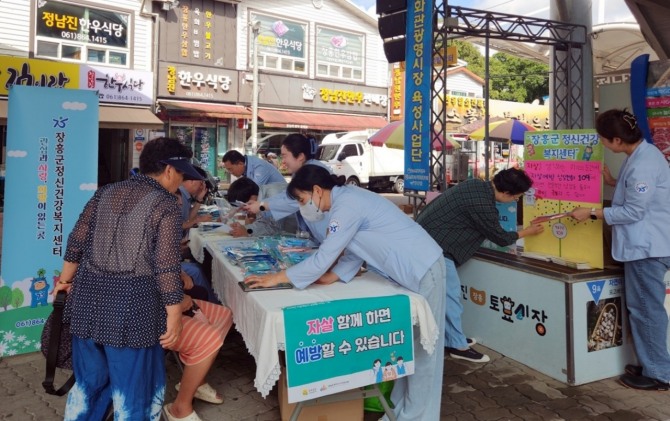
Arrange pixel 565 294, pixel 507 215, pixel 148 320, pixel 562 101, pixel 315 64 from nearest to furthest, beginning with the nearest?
pixel 148 320 → pixel 565 294 → pixel 507 215 → pixel 562 101 → pixel 315 64

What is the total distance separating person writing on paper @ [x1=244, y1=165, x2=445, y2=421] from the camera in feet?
7.96

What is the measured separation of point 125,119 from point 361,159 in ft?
23.5

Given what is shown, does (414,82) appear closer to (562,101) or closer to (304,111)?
(562,101)

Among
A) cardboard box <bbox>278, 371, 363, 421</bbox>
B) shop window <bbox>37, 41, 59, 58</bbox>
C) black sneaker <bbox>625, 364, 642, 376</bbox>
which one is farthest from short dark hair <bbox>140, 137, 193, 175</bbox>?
shop window <bbox>37, 41, 59, 58</bbox>

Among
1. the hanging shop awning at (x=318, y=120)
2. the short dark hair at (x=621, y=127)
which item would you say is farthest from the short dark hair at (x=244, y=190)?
the hanging shop awning at (x=318, y=120)

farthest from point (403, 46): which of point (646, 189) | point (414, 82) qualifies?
point (646, 189)

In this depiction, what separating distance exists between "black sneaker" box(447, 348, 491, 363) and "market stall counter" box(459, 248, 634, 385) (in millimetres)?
172

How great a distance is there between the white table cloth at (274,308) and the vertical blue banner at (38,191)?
148cm

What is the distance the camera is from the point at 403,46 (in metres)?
6.63

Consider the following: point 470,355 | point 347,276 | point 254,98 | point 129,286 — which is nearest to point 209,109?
point 254,98

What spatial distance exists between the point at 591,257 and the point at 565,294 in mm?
349

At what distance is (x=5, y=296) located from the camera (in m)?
3.55

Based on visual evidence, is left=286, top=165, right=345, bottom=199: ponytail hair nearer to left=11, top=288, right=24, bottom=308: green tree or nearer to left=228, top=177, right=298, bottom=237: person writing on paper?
left=228, top=177, right=298, bottom=237: person writing on paper

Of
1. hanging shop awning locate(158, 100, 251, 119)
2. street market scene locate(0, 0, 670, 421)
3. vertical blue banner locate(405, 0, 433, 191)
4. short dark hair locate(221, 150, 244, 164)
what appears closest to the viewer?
street market scene locate(0, 0, 670, 421)
